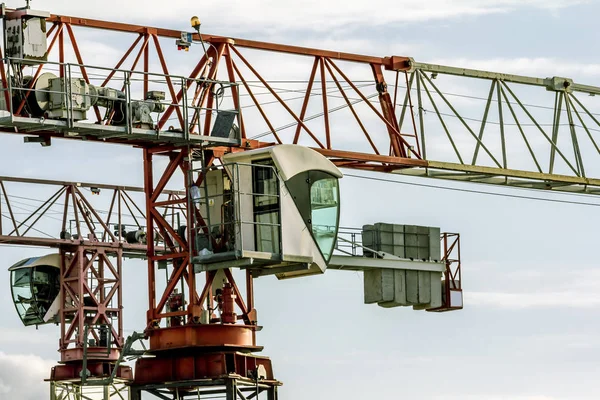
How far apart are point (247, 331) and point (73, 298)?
35220 millimetres

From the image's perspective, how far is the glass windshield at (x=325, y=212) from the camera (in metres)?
65.4

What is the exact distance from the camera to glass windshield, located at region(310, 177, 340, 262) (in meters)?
65.4

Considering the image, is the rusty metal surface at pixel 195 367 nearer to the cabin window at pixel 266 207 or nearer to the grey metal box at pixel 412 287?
the cabin window at pixel 266 207

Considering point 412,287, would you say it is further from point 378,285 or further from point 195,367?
point 195,367

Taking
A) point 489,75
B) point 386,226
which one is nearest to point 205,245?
point 386,226

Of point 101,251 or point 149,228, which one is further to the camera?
point 101,251

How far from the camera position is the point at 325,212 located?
65938 mm

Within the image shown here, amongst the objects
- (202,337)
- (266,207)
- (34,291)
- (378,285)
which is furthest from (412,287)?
(34,291)

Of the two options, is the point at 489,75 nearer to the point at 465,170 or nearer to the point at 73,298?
the point at 465,170

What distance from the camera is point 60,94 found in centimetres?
6156

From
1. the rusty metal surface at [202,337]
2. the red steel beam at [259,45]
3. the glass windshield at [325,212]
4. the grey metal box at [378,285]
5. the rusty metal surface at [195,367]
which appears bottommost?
the rusty metal surface at [195,367]

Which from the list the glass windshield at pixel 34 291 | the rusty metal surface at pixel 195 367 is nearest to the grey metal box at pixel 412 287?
the rusty metal surface at pixel 195 367

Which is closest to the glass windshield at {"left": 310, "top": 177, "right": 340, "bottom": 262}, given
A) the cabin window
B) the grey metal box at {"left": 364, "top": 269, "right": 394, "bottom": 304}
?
the cabin window

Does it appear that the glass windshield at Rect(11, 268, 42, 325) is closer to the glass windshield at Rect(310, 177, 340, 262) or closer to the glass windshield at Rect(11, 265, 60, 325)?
the glass windshield at Rect(11, 265, 60, 325)
